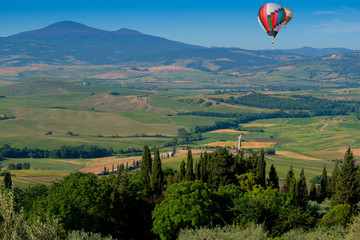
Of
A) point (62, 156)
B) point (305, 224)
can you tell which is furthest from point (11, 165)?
point (305, 224)

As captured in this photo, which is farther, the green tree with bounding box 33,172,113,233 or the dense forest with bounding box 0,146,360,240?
the green tree with bounding box 33,172,113,233

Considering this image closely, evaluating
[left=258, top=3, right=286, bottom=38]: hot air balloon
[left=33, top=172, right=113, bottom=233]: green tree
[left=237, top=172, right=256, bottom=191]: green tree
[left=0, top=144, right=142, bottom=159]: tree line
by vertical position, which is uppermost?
[left=258, top=3, right=286, bottom=38]: hot air balloon

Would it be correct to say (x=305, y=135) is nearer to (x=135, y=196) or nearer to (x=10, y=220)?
(x=135, y=196)

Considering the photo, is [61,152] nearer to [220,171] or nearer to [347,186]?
[220,171]

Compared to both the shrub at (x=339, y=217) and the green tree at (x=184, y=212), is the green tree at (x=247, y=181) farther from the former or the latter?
the green tree at (x=184, y=212)

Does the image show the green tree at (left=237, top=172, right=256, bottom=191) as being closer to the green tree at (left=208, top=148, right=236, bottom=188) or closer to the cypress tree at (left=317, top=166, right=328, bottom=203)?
the green tree at (left=208, top=148, right=236, bottom=188)

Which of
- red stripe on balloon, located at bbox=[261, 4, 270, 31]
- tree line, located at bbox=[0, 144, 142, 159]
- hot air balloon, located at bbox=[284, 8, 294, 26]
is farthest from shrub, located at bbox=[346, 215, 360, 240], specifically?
tree line, located at bbox=[0, 144, 142, 159]

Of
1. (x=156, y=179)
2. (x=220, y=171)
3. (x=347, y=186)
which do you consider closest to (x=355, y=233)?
(x=347, y=186)
